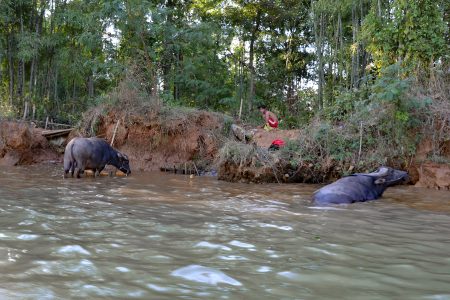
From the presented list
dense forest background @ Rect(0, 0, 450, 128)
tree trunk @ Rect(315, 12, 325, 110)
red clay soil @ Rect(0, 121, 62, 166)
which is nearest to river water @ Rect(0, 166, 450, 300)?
dense forest background @ Rect(0, 0, 450, 128)

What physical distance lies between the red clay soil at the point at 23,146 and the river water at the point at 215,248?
267 inches

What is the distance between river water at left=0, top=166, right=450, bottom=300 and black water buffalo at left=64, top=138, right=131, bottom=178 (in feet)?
10.3

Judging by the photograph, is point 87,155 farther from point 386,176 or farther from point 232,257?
point 232,257

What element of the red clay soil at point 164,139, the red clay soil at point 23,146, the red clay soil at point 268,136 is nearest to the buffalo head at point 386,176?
the red clay soil at point 268,136

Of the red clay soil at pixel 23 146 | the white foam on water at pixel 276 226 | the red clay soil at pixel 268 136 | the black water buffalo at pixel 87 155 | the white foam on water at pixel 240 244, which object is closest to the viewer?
the white foam on water at pixel 240 244

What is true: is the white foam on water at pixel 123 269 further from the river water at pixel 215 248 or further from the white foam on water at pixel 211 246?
the white foam on water at pixel 211 246

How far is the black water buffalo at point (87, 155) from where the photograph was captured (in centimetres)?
1056

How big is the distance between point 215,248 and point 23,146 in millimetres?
11662

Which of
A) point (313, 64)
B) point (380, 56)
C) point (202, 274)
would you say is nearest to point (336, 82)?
point (313, 64)

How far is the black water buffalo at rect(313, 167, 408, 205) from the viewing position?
7.14 meters

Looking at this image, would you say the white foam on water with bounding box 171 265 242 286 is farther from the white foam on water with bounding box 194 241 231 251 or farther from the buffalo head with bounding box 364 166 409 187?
the buffalo head with bounding box 364 166 409 187

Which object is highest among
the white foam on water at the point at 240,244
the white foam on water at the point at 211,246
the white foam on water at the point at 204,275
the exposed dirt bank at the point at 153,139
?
the exposed dirt bank at the point at 153,139

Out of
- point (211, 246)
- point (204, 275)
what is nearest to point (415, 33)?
point (211, 246)

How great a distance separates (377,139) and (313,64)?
44.8 feet
